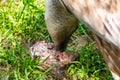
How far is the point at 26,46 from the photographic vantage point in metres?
2.22

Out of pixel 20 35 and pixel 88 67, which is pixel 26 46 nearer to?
pixel 20 35

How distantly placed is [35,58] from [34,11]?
37 centimetres

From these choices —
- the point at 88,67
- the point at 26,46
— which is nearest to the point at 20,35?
the point at 26,46

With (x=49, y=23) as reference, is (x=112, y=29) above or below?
above

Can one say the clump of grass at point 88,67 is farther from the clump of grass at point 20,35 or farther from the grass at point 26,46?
the clump of grass at point 20,35

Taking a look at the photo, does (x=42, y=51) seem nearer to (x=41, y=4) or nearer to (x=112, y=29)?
(x=41, y=4)

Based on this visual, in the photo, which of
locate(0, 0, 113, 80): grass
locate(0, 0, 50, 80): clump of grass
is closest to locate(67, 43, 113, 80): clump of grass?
locate(0, 0, 113, 80): grass

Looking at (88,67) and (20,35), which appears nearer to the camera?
(88,67)

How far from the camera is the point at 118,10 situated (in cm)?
90

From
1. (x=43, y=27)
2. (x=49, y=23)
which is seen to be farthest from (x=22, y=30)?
(x=49, y=23)

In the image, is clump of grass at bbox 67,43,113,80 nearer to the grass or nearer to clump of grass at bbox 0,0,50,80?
the grass

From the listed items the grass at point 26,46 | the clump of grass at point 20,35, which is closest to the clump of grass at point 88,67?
the grass at point 26,46

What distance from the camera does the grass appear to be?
81.0 inches

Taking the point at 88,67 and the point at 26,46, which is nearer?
the point at 88,67
